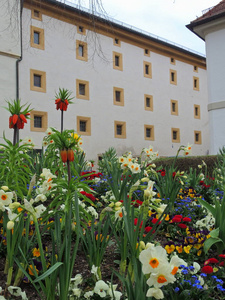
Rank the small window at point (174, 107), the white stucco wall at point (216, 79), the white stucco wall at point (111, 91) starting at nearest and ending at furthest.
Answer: the white stucco wall at point (216, 79)
the white stucco wall at point (111, 91)
the small window at point (174, 107)

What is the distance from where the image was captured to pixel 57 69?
2105cm

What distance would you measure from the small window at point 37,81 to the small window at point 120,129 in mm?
5833

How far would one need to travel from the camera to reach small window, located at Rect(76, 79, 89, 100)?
21872 mm

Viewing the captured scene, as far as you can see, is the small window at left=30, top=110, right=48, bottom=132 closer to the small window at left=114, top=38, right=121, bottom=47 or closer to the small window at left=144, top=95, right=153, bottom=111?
the small window at left=114, top=38, right=121, bottom=47

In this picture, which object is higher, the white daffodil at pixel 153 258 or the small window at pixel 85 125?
the small window at pixel 85 125

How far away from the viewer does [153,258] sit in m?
1.38

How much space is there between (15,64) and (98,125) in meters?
6.56

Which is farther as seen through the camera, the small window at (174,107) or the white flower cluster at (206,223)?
the small window at (174,107)

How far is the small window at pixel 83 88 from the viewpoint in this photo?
21.9m

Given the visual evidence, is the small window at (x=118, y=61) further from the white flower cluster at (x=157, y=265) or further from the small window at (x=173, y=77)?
the white flower cluster at (x=157, y=265)

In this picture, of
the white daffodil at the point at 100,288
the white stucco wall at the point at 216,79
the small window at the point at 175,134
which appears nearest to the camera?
the white daffodil at the point at 100,288

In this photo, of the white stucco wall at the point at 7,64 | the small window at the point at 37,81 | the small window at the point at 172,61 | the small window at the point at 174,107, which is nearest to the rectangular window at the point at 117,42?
the small window at the point at 172,61

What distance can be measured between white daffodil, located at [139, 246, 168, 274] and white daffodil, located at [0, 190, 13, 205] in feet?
3.22

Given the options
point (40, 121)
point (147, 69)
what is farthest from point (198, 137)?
point (40, 121)
